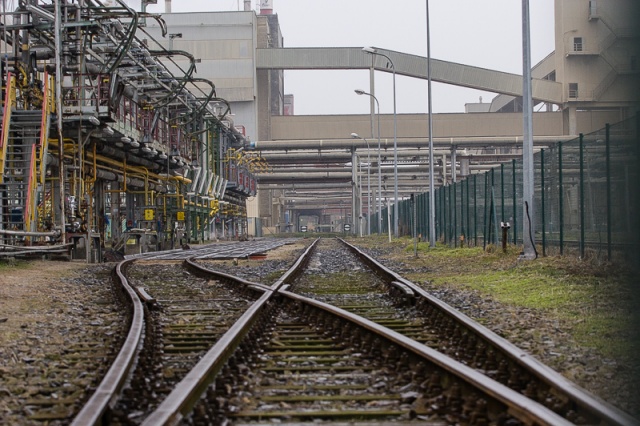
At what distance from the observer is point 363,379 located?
5695 millimetres

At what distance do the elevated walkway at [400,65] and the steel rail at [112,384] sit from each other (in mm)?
54894

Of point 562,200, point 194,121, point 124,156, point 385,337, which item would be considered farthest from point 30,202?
point 194,121

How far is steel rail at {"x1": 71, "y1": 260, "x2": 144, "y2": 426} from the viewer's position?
13.6ft

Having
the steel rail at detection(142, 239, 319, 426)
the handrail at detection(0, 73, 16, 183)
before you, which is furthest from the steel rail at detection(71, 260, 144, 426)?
the handrail at detection(0, 73, 16, 183)

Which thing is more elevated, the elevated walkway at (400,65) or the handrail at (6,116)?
the elevated walkway at (400,65)

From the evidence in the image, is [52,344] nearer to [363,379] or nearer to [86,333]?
[86,333]

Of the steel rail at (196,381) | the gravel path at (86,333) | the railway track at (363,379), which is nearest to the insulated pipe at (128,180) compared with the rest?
the gravel path at (86,333)

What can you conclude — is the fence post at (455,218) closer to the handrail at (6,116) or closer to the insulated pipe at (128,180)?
the insulated pipe at (128,180)

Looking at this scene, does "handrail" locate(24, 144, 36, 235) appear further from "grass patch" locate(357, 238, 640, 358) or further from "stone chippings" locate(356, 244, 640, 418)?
"stone chippings" locate(356, 244, 640, 418)

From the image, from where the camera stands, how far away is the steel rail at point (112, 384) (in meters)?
4.14

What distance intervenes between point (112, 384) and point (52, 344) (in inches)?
113

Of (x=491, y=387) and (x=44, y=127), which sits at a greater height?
(x=44, y=127)

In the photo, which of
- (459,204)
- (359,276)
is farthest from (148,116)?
(359,276)

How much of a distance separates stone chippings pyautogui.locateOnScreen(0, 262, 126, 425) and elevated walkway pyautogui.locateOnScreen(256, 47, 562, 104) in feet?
161
